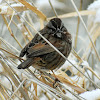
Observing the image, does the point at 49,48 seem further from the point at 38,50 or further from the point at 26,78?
the point at 26,78

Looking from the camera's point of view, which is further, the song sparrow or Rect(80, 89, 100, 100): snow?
the song sparrow

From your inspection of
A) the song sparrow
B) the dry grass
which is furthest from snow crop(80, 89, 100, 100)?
Result: the song sparrow

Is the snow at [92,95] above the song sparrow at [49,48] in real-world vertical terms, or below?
below

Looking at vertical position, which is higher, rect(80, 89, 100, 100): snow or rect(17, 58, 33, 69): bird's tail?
rect(17, 58, 33, 69): bird's tail

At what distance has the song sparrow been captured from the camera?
1765 millimetres

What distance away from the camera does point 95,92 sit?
5.44 ft

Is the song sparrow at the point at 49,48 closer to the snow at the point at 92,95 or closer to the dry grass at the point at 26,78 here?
the dry grass at the point at 26,78

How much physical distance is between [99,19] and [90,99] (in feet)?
3.55

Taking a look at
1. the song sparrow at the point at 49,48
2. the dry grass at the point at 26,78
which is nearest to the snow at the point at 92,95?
the dry grass at the point at 26,78

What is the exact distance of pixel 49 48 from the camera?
1786mm

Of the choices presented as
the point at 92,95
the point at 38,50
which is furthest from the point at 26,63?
the point at 92,95

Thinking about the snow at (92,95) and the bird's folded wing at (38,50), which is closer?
the snow at (92,95)

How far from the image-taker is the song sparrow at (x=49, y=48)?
176 cm

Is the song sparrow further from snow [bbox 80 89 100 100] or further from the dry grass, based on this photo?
snow [bbox 80 89 100 100]
